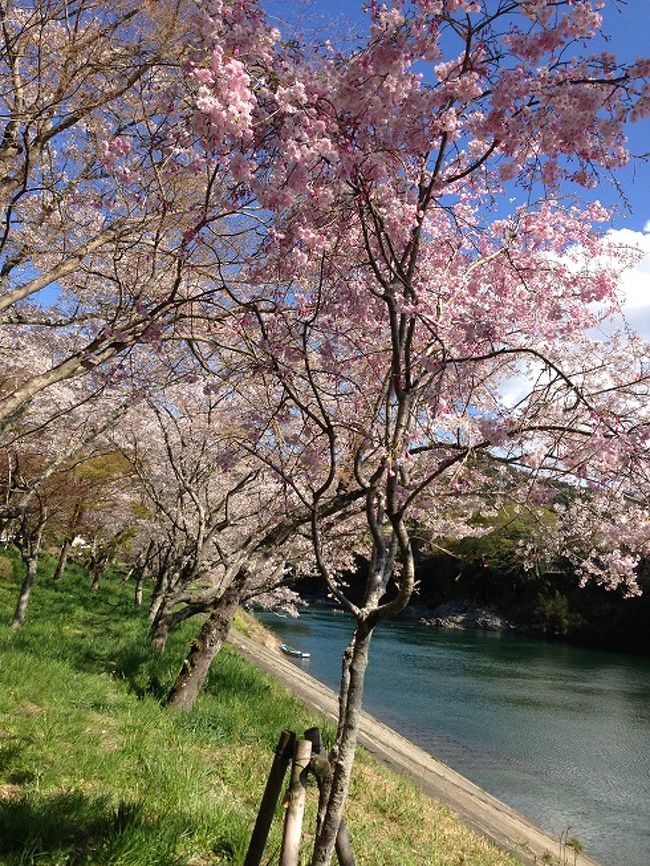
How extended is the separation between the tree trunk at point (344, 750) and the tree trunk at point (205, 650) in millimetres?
5021

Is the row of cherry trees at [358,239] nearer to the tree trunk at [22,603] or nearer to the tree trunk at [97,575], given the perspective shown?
the tree trunk at [22,603]

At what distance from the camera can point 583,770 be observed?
50.9 feet

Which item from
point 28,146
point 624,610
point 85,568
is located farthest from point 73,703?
point 624,610

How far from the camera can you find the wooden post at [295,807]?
112 inches

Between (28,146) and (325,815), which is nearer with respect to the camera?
(325,815)

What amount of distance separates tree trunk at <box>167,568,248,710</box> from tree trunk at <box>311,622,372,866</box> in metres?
5.02

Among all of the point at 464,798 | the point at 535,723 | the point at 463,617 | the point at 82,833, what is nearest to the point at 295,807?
the point at 82,833

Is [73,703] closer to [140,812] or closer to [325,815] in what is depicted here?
[140,812]

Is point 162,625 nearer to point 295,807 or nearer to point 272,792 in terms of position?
point 272,792

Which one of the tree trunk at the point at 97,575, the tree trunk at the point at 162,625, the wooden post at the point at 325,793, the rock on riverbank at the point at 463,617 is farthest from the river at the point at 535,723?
the rock on riverbank at the point at 463,617

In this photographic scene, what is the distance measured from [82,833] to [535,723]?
18250 millimetres

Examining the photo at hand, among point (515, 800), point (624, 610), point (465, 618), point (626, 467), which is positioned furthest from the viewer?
point (465, 618)

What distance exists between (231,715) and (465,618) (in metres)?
50.2

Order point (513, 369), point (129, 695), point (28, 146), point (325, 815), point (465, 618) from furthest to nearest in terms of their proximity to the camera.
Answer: point (465, 618) < point (129, 695) < point (513, 369) < point (28, 146) < point (325, 815)
